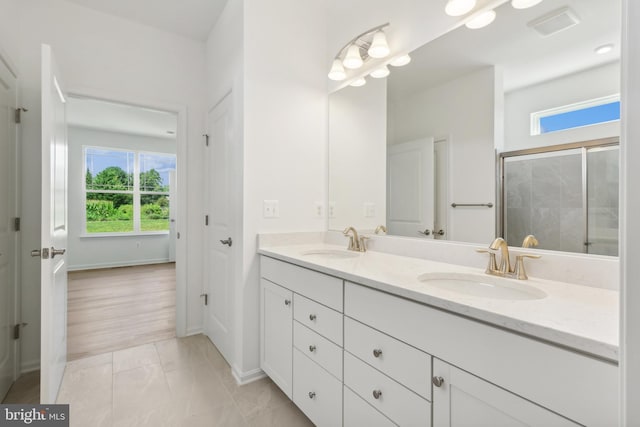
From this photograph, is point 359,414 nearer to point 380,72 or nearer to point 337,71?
point 380,72

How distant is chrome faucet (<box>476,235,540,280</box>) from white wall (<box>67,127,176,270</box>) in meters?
6.46

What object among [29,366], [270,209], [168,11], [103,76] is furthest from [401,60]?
[29,366]

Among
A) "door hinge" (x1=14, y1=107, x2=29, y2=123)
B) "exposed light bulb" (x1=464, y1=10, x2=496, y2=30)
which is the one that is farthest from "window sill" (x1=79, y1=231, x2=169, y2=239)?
"exposed light bulb" (x1=464, y1=10, x2=496, y2=30)

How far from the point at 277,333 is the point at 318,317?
1.54ft

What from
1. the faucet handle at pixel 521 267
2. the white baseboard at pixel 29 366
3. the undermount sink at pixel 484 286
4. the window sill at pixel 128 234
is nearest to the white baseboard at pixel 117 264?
the window sill at pixel 128 234

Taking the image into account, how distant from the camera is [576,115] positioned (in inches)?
43.4

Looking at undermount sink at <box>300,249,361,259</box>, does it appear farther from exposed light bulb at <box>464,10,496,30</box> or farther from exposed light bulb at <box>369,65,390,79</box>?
exposed light bulb at <box>464,10,496,30</box>

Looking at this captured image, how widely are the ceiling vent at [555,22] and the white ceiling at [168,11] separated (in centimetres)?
206

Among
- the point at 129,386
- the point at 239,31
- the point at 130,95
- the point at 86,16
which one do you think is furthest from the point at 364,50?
the point at 129,386

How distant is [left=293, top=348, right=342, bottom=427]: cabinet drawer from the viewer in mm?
1349

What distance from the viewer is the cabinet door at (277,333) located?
1.70 metres

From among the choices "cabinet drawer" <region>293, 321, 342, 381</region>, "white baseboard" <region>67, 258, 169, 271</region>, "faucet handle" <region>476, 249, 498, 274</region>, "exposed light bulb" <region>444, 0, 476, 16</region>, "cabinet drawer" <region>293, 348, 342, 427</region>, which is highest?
"exposed light bulb" <region>444, 0, 476, 16</region>

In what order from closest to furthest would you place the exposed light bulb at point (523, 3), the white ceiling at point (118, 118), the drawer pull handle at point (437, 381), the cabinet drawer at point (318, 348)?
the drawer pull handle at point (437, 381), the exposed light bulb at point (523, 3), the cabinet drawer at point (318, 348), the white ceiling at point (118, 118)

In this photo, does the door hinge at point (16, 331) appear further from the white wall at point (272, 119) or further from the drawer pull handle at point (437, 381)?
the drawer pull handle at point (437, 381)
